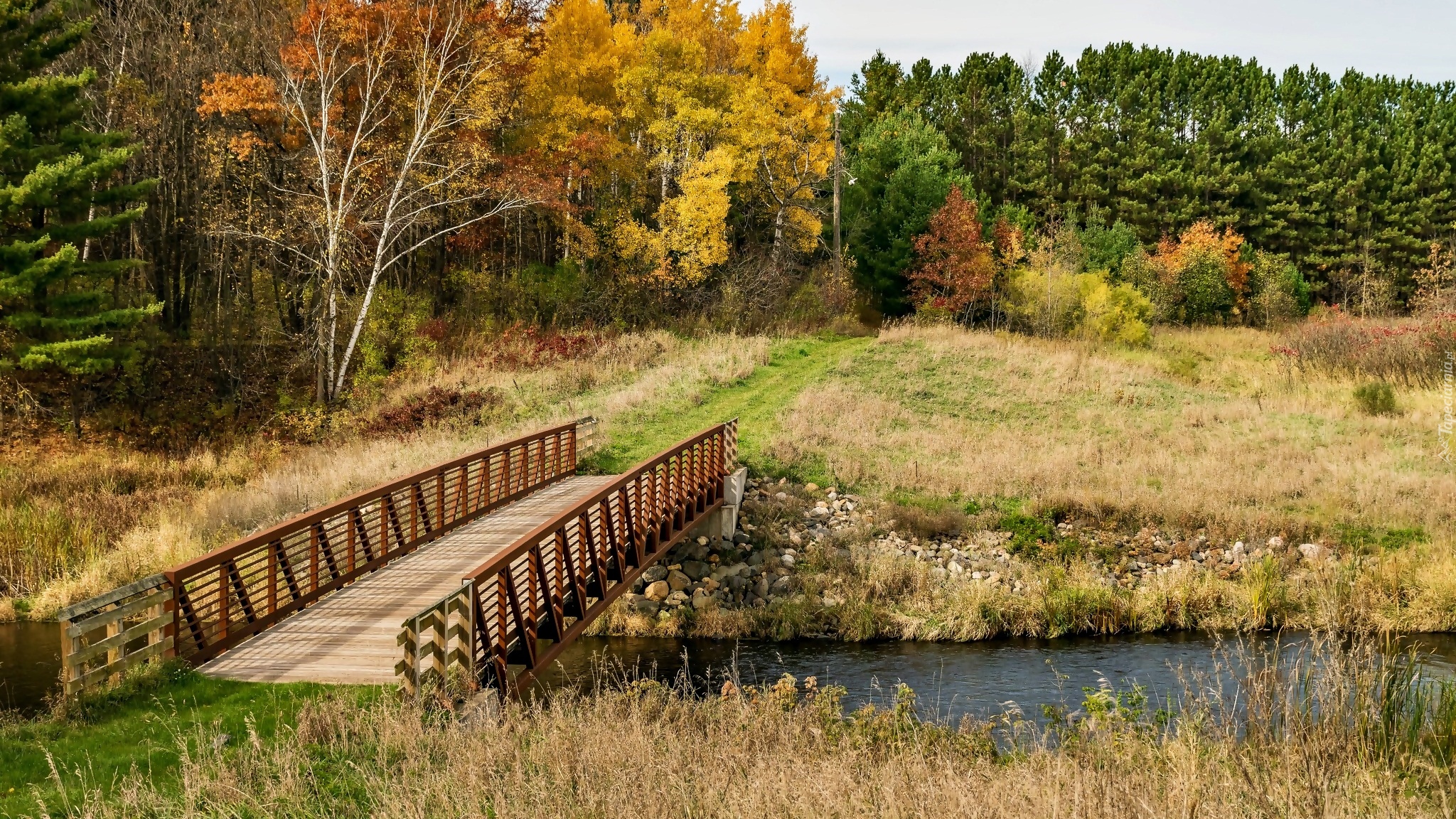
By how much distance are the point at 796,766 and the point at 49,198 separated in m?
22.0

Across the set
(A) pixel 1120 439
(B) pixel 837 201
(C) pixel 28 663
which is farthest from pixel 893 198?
(C) pixel 28 663

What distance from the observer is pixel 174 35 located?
30359 millimetres

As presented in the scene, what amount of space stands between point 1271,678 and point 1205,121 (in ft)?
207

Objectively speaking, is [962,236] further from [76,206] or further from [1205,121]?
[76,206]

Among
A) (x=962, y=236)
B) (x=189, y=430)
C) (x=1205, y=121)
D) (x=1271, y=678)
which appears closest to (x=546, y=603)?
(x=1271, y=678)

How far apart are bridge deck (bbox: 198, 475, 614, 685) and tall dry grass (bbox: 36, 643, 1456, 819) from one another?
1303 millimetres


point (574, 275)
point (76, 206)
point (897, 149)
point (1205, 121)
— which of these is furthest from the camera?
point (1205, 121)

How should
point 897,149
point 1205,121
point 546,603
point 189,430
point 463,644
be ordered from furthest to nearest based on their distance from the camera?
point 1205,121, point 897,149, point 189,430, point 546,603, point 463,644

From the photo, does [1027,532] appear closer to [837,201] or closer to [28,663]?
[28,663]

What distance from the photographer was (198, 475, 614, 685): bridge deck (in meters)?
9.48

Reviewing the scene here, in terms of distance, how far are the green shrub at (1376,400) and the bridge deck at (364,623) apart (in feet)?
82.6

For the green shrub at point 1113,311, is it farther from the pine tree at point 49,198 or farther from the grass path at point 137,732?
the grass path at point 137,732

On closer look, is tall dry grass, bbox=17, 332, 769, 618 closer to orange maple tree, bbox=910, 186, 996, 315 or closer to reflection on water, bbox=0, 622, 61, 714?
reflection on water, bbox=0, 622, 61, 714

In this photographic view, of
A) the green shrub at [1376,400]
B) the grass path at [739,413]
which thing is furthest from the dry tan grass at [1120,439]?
the grass path at [739,413]
